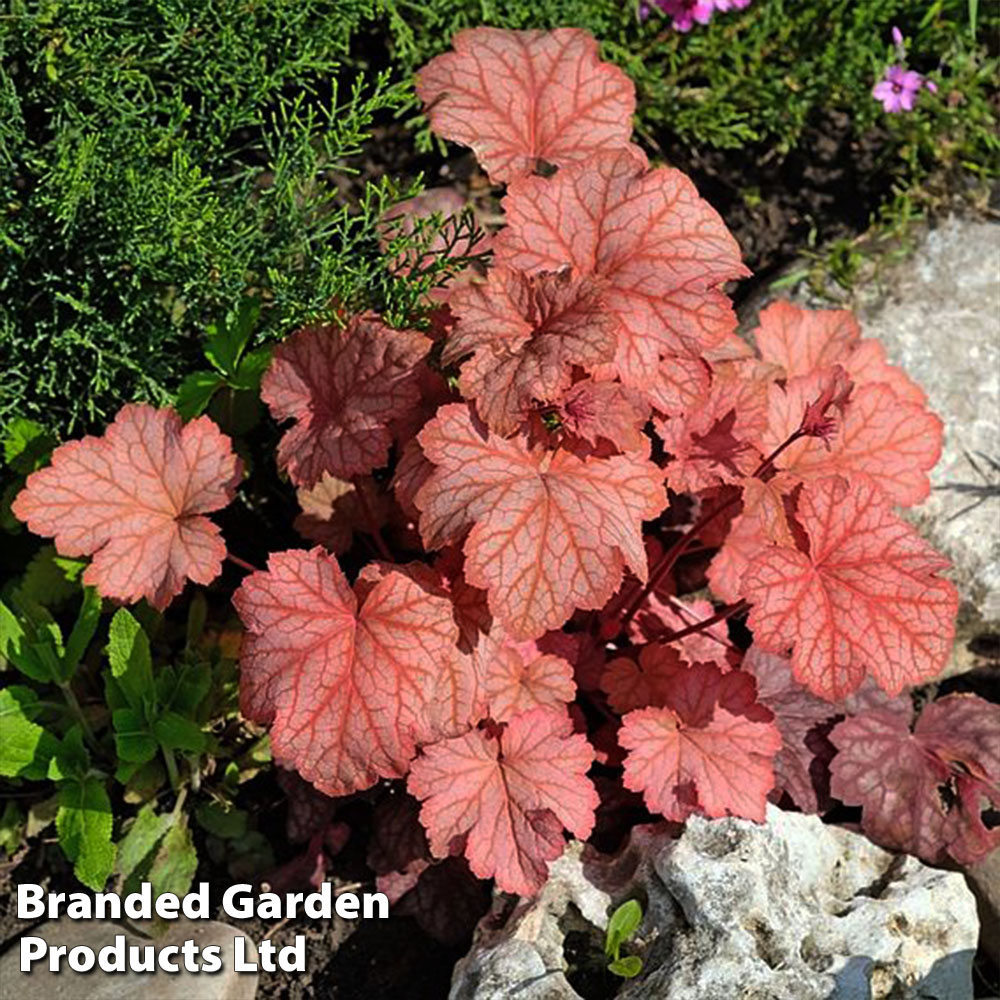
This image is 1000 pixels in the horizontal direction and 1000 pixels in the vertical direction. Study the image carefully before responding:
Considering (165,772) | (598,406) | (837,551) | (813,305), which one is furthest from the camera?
(813,305)

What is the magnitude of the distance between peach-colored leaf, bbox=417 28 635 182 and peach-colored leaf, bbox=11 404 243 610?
780 mm

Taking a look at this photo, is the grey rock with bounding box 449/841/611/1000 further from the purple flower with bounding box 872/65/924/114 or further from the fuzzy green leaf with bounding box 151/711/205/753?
the purple flower with bounding box 872/65/924/114

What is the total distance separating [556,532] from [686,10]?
1931 mm

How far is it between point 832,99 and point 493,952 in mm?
2640

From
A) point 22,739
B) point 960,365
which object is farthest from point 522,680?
point 960,365

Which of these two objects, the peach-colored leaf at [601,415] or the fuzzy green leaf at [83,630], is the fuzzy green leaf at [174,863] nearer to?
the fuzzy green leaf at [83,630]

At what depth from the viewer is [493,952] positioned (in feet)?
8.43

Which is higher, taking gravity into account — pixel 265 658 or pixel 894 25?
pixel 894 25

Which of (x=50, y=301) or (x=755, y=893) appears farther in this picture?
(x=50, y=301)

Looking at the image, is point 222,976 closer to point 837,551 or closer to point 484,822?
point 484,822

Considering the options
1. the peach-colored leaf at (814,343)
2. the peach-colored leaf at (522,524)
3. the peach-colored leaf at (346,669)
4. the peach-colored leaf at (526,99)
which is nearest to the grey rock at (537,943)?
the peach-colored leaf at (346,669)

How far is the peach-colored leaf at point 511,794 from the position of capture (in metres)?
2.54

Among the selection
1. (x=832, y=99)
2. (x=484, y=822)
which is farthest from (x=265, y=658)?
(x=832, y=99)

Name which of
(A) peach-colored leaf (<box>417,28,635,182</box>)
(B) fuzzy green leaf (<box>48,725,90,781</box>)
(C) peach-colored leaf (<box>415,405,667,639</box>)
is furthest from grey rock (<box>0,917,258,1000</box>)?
(A) peach-colored leaf (<box>417,28,635,182</box>)
